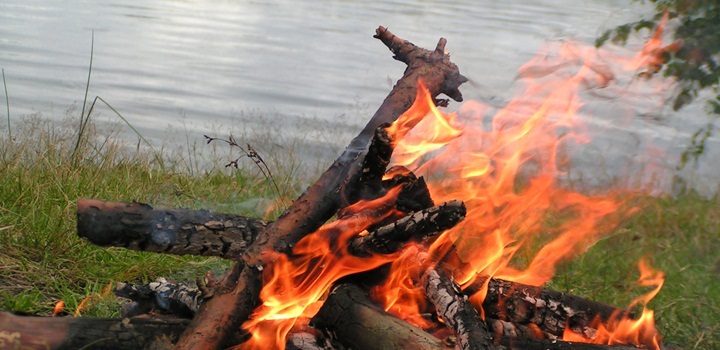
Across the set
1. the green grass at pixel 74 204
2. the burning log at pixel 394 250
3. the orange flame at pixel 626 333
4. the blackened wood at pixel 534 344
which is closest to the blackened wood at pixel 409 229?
the burning log at pixel 394 250

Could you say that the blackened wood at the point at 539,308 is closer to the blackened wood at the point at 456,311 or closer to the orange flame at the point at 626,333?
the orange flame at the point at 626,333

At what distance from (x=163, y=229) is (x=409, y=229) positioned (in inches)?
34.4

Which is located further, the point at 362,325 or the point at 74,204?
the point at 74,204

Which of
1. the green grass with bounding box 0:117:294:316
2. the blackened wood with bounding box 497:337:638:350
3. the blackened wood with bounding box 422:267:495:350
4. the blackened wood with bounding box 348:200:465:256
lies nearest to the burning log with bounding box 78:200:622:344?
the blackened wood with bounding box 348:200:465:256

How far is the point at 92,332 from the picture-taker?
280 cm

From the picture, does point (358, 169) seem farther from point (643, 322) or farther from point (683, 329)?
point (683, 329)

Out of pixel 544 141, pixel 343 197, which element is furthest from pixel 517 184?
pixel 343 197

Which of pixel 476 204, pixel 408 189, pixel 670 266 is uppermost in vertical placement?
pixel 408 189

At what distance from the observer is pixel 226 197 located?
611 centimetres

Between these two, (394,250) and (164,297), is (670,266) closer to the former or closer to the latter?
(394,250)

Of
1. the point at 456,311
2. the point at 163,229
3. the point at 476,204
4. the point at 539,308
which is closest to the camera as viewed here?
the point at 456,311

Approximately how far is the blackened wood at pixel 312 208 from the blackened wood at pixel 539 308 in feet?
2.19

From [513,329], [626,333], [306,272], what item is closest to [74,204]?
[306,272]

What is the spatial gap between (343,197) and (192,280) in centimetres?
170
